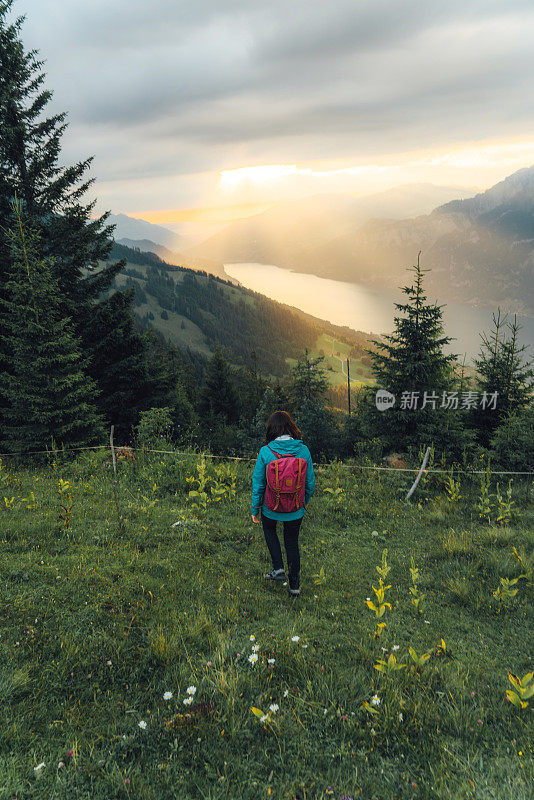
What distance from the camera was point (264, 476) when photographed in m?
5.21

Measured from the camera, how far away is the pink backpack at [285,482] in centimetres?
493

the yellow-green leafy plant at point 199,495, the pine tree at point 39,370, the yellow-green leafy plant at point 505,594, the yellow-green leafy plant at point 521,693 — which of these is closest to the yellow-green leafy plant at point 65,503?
the yellow-green leafy plant at point 199,495

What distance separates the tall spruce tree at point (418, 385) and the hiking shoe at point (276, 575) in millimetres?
13837

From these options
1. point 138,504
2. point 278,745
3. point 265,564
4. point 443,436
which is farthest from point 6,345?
point 443,436

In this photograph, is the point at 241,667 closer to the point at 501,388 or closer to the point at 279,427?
the point at 279,427

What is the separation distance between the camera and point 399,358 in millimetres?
19125

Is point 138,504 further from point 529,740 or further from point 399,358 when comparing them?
point 399,358

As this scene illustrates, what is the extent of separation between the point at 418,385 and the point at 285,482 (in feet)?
51.9

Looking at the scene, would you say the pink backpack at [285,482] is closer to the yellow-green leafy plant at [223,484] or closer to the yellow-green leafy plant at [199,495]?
the yellow-green leafy plant at [199,495]

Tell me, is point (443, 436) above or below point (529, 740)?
below

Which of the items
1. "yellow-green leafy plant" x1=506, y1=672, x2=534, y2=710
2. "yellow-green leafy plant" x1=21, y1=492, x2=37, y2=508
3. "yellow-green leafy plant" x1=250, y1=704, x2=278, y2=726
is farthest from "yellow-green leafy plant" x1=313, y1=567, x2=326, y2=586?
"yellow-green leafy plant" x1=21, y1=492, x2=37, y2=508

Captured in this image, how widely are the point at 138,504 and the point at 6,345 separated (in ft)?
35.4

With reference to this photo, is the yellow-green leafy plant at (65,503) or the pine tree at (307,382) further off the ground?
the yellow-green leafy plant at (65,503)

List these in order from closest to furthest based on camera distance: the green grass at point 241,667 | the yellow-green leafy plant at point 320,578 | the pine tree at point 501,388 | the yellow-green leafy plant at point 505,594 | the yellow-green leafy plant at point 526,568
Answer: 1. the green grass at point 241,667
2. the yellow-green leafy plant at point 505,594
3. the yellow-green leafy plant at point 526,568
4. the yellow-green leafy plant at point 320,578
5. the pine tree at point 501,388
